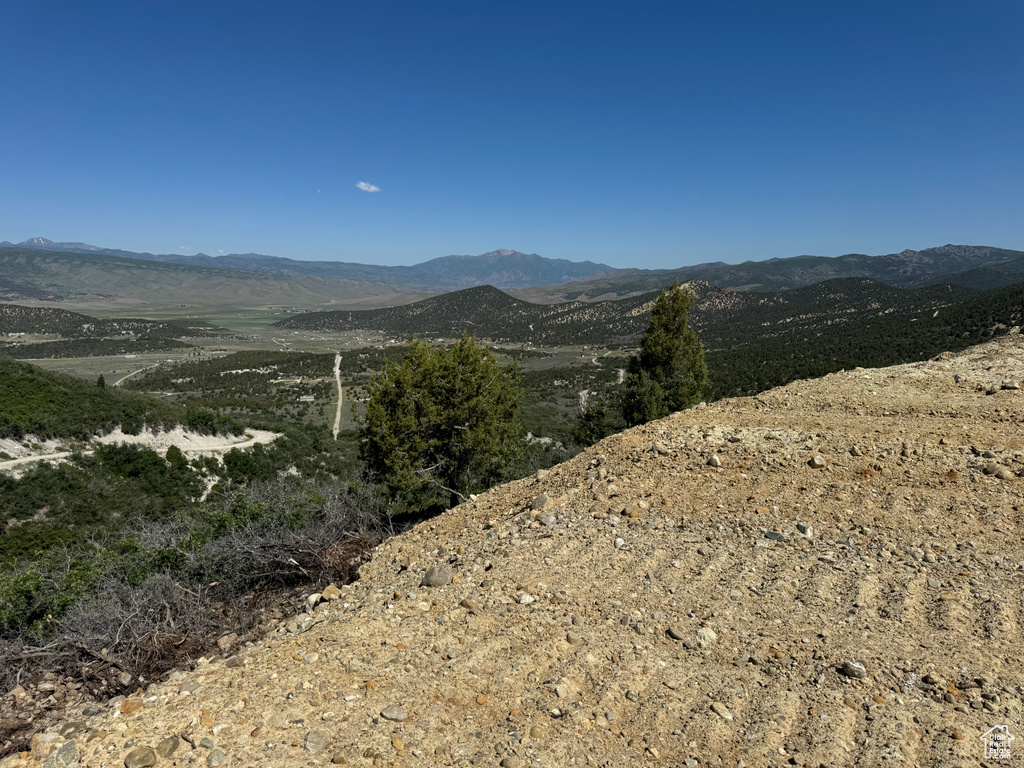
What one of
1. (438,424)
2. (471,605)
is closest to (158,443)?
(438,424)

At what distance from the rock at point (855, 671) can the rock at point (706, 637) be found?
1028 mm

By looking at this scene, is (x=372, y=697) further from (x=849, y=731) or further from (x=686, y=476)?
(x=686, y=476)

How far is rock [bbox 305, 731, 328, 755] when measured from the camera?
142 inches

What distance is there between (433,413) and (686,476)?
826 cm

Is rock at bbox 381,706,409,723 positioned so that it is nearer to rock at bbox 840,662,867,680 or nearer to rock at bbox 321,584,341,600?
rock at bbox 321,584,341,600

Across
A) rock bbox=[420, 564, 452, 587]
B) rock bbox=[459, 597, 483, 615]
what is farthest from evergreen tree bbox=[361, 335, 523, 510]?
rock bbox=[459, 597, 483, 615]

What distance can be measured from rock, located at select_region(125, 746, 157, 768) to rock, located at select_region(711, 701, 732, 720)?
13.7ft

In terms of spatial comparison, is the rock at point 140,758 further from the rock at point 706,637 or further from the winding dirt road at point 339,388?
the winding dirt road at point 339,388

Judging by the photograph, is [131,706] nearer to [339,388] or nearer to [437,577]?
[437,577]

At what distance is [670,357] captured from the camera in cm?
2169

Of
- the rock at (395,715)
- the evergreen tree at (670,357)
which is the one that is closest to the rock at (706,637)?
the rock at (395,715)

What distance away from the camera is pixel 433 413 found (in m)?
14.2

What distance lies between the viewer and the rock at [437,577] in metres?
5.94

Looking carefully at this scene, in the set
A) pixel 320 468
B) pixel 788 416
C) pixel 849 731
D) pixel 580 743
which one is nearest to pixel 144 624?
pixel 580 743
